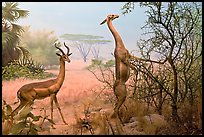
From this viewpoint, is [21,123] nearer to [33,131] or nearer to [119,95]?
[33,131]

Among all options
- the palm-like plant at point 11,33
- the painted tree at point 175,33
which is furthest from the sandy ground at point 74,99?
the painted tree at point 175,33

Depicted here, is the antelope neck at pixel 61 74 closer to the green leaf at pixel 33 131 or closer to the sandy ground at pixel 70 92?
the sandy ground at pixel 70 92

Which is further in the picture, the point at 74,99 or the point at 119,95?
the point at 74,99

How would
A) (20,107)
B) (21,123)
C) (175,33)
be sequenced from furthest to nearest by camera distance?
(175,33) → (20,107) → (21,123)

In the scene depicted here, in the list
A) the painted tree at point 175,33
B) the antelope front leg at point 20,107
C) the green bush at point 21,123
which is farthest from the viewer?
the painted tree at point 175,33

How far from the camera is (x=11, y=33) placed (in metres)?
1.27

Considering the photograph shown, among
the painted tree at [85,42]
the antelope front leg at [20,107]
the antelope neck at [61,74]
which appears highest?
the painted tree at [85,42]

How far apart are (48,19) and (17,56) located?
205 mm

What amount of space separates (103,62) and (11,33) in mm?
409

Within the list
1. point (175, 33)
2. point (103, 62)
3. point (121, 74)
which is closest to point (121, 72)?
point (121, 74)

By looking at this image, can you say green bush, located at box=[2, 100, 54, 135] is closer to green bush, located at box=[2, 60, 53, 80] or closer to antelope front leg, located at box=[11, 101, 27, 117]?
antelope front leg, located at box=[11, 101, 27, 117]

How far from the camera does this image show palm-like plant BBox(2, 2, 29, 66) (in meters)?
1.25

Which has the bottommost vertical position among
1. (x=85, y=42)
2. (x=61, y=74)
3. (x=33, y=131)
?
(x=33, y=131)

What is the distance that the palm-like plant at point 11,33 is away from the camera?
4.11 ft
